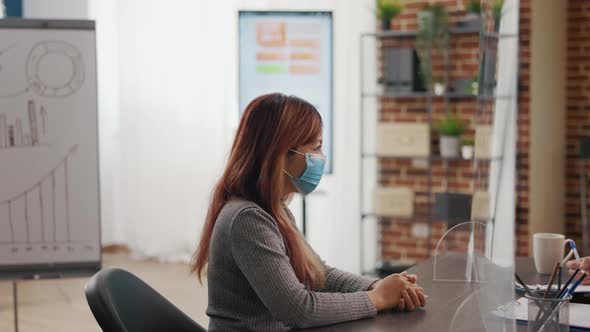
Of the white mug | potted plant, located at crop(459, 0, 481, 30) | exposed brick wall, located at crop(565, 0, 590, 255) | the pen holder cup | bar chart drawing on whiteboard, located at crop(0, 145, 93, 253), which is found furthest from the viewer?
exposed brick wall, located at crop(565, 0, 590, 255)

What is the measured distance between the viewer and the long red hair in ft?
6.33

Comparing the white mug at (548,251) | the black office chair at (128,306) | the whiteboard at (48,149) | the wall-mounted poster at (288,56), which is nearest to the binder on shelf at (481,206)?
the black office chair at (128,306)

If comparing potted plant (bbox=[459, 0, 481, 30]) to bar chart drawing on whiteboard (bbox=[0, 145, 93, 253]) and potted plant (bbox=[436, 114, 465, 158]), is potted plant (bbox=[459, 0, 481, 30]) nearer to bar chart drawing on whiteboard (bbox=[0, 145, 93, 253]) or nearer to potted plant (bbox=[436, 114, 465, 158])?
potted plant (bbox=[436, 114, 465, 158])

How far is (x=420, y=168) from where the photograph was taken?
5.59 metres

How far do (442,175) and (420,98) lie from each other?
1.80ft

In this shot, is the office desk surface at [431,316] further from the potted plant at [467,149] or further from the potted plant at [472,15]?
the potted plant at [472,15]

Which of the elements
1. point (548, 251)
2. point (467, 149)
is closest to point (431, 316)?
point (548, 251)

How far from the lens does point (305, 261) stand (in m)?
1.98

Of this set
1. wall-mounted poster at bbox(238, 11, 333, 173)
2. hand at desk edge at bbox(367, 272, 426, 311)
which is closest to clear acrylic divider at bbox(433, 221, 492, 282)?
hand at desk edge at bbox(367, 272, 426, 311)

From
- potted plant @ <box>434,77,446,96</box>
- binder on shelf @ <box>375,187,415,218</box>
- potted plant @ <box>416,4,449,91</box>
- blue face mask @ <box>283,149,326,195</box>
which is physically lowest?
binder on shelf @ <box>375,187,415,218</box>

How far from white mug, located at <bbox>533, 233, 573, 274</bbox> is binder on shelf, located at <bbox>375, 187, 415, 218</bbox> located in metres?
3.12

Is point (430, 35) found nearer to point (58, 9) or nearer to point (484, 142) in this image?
point (58, 9)

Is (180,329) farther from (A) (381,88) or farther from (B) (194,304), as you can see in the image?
(A) (381,88)

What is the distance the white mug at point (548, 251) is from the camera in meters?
2.29
